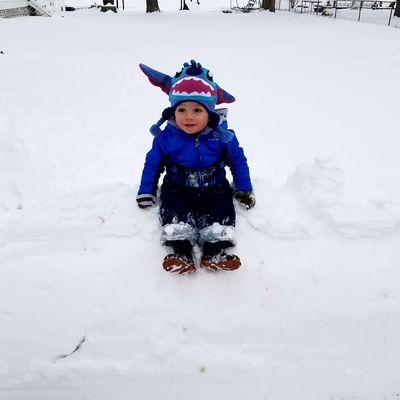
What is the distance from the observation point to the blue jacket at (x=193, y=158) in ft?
8.51

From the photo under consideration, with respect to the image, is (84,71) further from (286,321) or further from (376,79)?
(286,321)

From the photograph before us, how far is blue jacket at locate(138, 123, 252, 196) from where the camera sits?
8.51 ft

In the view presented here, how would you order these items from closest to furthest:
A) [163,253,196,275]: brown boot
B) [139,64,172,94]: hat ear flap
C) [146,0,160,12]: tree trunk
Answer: [163,253,196,275]: brown boot, [139,64,172,94]: hat ear flap, [146,0,160,12]: tree trunk

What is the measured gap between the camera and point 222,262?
224 centimetres

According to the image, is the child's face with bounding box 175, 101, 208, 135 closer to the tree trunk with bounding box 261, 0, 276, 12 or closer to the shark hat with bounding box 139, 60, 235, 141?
the shark hat with bounding box 139, 60, 235, 141

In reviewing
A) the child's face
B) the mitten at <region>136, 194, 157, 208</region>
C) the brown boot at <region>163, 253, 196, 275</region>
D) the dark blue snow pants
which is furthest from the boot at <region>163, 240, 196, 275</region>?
the child's face

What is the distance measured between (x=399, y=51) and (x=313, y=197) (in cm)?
930

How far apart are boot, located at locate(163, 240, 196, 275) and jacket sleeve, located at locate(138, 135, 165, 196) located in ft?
1.67

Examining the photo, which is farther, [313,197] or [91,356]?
[313,197]

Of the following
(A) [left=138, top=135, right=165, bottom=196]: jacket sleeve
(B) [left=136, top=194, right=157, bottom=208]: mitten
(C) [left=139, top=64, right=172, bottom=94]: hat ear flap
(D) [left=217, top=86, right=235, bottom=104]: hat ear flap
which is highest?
(C) [left=139, top=64, right=172, bottom=94]: hat ear flap

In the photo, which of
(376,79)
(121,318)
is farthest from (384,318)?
(376,79)

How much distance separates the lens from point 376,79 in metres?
7.58

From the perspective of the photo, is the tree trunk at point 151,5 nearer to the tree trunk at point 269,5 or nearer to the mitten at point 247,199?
the tree trunk at point 269,5

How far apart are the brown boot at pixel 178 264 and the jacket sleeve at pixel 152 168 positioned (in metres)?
0.62
